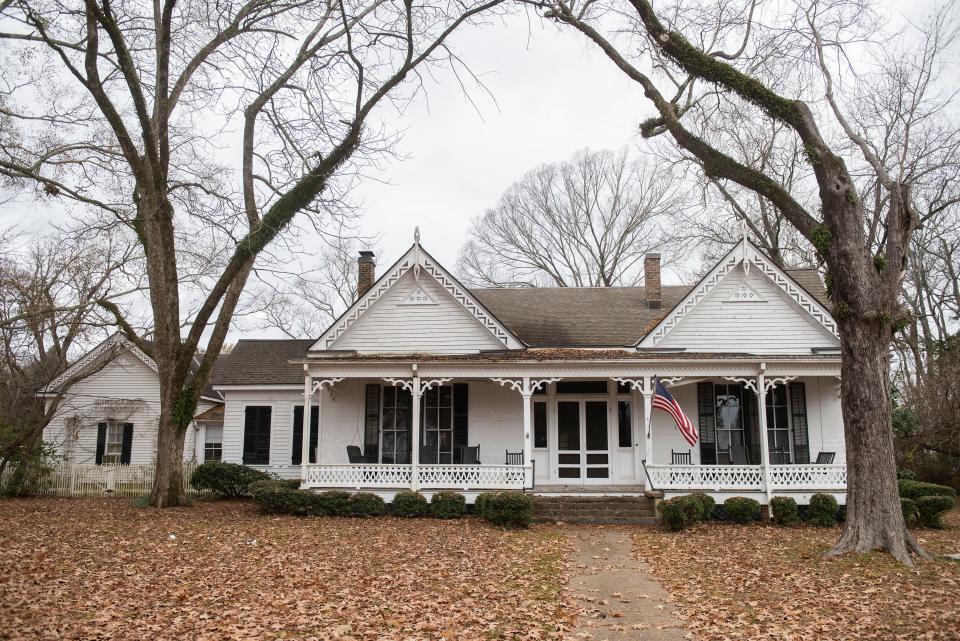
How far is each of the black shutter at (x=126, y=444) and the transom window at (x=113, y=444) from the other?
0.13 meters

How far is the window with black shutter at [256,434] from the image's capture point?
2219cm

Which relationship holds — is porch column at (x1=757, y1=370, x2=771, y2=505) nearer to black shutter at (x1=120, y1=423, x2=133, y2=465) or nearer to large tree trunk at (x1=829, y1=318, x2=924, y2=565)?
large tree trunk at (x1=829, y1=318, x2=924, y2=565)

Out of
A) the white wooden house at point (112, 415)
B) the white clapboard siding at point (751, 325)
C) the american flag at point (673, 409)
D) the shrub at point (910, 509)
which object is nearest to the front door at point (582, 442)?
the american flag at point (673, 409)

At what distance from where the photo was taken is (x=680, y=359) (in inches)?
674

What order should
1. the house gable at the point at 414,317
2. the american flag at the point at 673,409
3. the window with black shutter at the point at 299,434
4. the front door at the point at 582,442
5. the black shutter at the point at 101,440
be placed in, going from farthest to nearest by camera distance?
the black shutter at the point at 101,440 < the window with black shutter at the point at 299,434 < the house gable at the point at 414,317 < the front door at the point at 582,442 < the american flag at the point at 673,409

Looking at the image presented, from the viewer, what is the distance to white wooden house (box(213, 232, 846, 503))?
56.6 ft

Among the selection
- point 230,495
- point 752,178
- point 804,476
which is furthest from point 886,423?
point 230,495

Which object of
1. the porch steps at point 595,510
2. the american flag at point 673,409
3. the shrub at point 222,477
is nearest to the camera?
the american flag at point 673,409

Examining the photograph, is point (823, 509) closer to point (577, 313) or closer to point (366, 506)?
point (577, 313)

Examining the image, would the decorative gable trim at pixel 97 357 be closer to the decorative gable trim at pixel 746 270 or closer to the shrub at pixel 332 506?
the shrub at pixel 332 506

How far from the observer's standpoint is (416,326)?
19.1 metres

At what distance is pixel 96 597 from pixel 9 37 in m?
12.4

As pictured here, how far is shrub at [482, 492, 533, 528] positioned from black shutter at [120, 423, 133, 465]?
633 inches

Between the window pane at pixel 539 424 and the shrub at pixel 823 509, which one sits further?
the window pane at pixel 539 424
